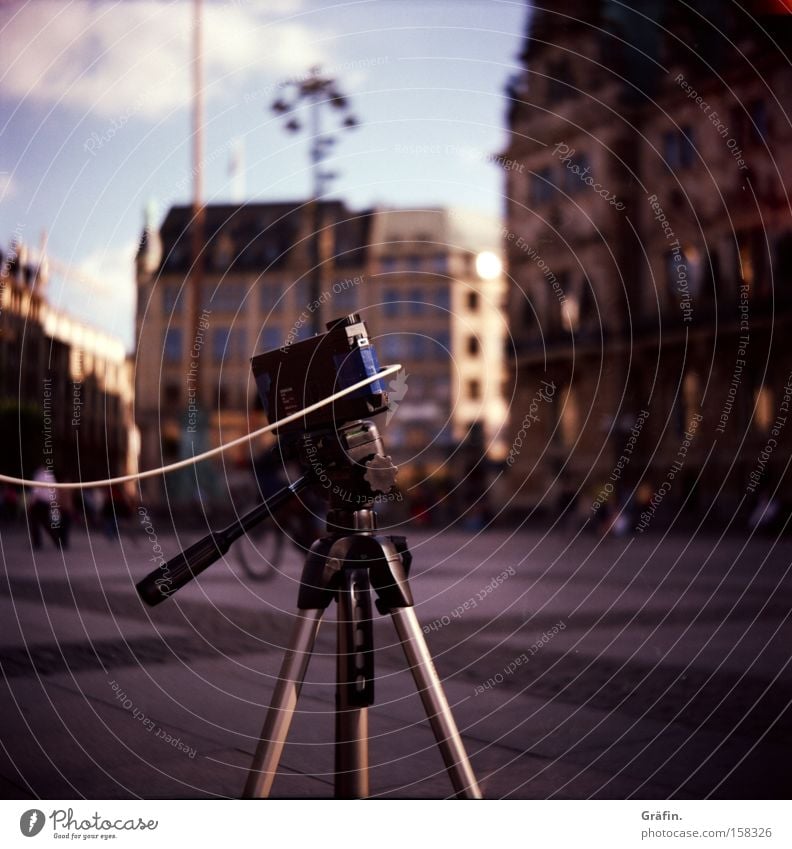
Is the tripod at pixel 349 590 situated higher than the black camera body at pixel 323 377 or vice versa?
the black camera body at pixel 323 377

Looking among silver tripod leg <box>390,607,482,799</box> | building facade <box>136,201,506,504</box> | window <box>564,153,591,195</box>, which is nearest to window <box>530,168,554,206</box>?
window <box>564,153,591,195</box>

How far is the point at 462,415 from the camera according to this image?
114 feet

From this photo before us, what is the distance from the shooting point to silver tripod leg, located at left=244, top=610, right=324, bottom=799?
1.90 m

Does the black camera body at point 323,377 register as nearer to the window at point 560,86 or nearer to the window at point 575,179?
the window at point 560,86

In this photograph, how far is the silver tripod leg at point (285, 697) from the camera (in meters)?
1.90

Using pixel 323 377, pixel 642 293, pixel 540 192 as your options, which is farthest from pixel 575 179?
pixel 323 377

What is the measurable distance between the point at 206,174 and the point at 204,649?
250cm

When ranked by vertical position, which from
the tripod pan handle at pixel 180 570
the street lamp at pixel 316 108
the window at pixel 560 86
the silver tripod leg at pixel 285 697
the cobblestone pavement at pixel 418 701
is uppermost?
the window at pixel 560 86

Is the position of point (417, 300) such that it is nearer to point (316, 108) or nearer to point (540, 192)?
point (316, 108)

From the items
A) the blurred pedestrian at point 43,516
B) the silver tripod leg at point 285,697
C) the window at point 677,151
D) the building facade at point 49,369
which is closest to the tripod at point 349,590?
the silver tripod leg at point 285,697

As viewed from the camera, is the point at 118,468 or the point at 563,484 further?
the point at 563,484

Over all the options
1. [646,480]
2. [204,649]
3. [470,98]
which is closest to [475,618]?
[204,649]

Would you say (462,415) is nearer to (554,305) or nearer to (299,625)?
(554,305)

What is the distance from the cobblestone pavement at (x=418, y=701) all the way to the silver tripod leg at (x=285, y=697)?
534mm
